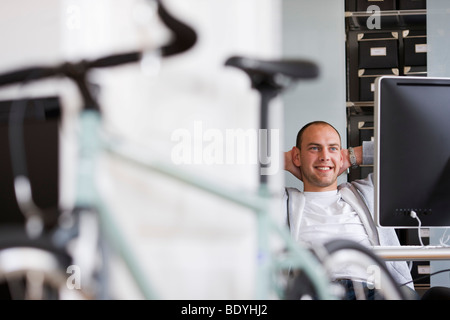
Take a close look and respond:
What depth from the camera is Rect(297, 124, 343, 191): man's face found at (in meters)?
1.23

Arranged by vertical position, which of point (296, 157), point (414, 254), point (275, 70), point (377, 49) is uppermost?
point (377, 49)

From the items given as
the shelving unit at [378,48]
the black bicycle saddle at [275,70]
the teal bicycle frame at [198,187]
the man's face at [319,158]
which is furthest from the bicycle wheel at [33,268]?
the shelving unit at [378,48]

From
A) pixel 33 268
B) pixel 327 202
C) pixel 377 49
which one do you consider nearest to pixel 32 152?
pixel 33 268

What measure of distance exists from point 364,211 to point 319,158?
7.4 inches

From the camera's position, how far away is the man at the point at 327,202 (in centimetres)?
111

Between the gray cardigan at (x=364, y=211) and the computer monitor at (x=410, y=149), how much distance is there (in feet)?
0.70

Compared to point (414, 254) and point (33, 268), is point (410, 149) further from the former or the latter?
point (33, 268)

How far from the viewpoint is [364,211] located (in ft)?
3.76

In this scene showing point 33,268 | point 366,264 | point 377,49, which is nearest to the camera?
point 33,268

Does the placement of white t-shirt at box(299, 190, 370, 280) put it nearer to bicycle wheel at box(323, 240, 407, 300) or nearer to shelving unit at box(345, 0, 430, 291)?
bicycle wheel at box(323, 240, 407, 300)

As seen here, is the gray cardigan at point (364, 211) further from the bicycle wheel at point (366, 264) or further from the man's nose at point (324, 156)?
the bicycle wheel at point (366, 264)

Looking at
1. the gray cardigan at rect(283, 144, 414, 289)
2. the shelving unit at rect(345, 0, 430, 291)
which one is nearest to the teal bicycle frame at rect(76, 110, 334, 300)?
the gray cardigan at rect(283, 144, 414, 289)
